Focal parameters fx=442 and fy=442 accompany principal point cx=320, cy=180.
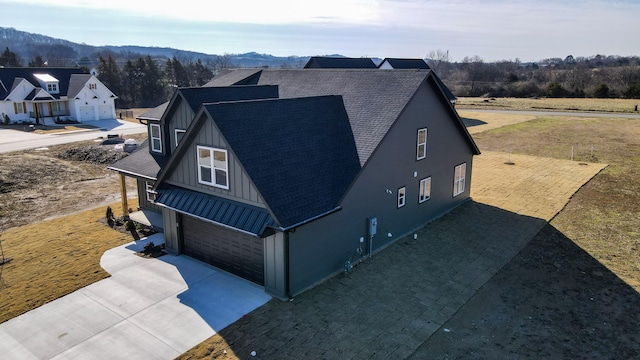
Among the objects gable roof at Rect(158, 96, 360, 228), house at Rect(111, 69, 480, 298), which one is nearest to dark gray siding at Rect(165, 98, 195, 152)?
house at Rect(111, 69, 480, 298)

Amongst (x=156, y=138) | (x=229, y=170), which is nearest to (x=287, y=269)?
(x=229, y=170)

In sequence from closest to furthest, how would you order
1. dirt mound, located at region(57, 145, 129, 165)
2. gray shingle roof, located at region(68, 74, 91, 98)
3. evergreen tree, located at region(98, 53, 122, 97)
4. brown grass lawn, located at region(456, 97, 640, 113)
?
dirt mound, located at region(57, 145, 129, 165), gray shingle roof, located at region(68, 74, 91, 98), brown grass lawn, located at region(456, 97, 640, 113), evergreen tree, located at region(98, 53, 122, 97)

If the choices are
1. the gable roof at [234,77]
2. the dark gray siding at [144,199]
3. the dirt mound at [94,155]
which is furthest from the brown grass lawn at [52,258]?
the dirt mound at [94,155]

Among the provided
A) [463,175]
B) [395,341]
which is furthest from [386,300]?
[463,175]

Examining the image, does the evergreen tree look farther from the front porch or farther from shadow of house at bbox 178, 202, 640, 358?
shadow of house at bbox 178, 202, 640, 358

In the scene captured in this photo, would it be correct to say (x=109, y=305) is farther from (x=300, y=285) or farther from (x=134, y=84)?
(x=134, y=84)

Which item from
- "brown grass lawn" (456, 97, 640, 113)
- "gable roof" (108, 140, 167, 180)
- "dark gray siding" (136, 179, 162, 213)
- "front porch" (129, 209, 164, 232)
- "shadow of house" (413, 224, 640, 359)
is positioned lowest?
"shadow of house" (413, 224, 640, 359)

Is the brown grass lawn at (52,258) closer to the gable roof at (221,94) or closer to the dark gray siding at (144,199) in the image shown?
the dark gray siding at (144,199)
